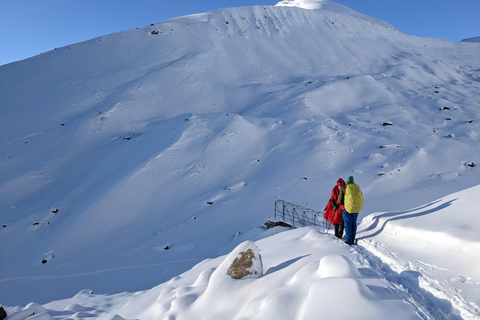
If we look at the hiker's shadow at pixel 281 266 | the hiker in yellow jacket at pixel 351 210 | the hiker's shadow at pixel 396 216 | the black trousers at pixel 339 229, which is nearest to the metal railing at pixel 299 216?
the black trousers at pixel 339 229

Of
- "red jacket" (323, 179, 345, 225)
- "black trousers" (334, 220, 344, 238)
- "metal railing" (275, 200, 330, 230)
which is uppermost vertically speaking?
"red jacket" (323, 179, 345, 225)

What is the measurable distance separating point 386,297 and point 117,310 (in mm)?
5717

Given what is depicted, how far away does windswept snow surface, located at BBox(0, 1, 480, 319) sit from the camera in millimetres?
4434

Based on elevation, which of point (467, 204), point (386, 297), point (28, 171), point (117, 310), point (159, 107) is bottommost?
point (117, 310)

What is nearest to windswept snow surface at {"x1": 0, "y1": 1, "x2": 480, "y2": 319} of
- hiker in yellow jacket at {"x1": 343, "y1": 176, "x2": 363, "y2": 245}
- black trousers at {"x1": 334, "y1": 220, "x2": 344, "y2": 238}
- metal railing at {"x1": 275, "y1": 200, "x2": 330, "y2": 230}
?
hiker in yellow jacket at {"x1": 343, "y1": 176, "x2": 363, "y2": 245}

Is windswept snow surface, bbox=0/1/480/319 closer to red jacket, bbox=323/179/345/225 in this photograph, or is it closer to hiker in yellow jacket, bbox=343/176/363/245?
hiker in yellow jacket, bbox=343/176/363/245

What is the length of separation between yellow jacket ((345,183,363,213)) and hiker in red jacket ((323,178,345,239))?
29cm

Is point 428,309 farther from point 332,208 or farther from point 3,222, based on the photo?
point 3,222

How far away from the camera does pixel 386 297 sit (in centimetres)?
333

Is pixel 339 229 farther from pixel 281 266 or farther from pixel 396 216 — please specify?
pixel 281 266

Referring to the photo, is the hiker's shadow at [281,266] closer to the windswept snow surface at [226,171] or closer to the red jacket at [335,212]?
the windswept snow surface at [226,171]

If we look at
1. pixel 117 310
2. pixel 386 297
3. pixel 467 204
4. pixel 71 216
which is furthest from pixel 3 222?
pixel 467 204

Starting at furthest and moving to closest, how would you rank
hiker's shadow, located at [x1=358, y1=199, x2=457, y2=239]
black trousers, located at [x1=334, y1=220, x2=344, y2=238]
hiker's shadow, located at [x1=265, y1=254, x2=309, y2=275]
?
black trousers, located at [x1=334, y1=220, x2=344, y2=238]
hiker's shadow, located at [x1=358, y1=199, x2=457, y2=239]
hiker's shadow, located at [x1=265, y1=254, x2=309, y2=275]

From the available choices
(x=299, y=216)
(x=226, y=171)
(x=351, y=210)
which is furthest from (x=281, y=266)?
(x=226, y=171)
